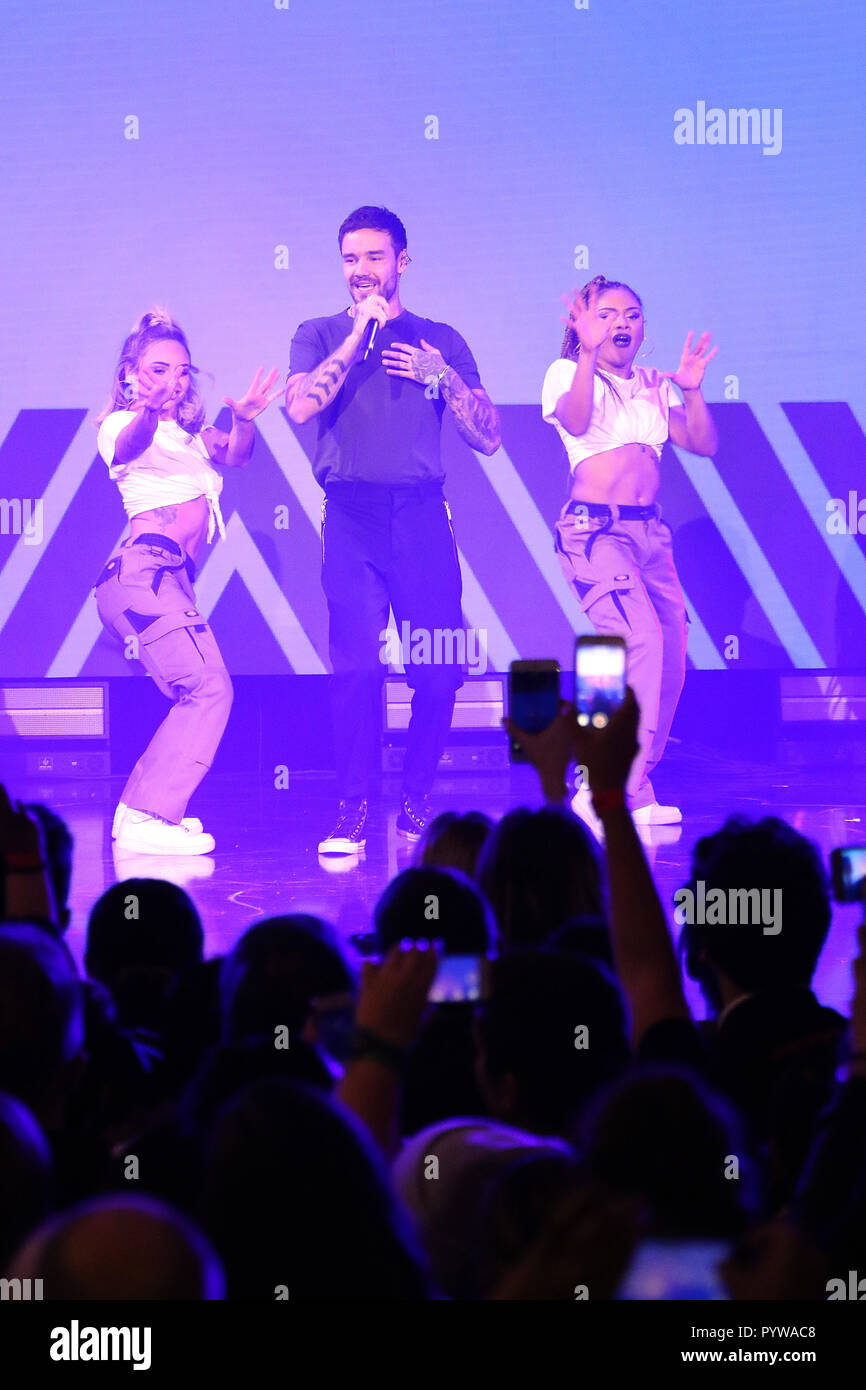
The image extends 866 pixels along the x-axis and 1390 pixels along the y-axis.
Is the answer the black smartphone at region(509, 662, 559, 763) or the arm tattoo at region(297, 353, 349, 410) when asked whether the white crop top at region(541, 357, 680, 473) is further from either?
the black smartphone at region(509, 662, 559, 763)

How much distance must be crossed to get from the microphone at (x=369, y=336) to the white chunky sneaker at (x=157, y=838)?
193 centimetres

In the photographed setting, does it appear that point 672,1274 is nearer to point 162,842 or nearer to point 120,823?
point 162,842

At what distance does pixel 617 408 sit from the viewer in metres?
6.04

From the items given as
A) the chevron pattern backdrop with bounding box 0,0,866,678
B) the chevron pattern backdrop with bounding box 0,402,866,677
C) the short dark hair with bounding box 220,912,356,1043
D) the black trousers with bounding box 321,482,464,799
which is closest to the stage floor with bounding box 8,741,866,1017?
the black trousers with bounding box 321,482,464,799

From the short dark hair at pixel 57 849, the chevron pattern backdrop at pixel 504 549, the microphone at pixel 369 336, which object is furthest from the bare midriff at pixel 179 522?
the short dark hair at pixel 57 849

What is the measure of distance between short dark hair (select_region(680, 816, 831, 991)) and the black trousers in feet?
12.4

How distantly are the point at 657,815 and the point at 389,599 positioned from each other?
4.34 feet

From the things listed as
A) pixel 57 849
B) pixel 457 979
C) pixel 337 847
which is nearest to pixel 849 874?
pixel 457 979

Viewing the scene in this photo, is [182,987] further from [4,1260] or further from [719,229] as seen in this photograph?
[719,229]

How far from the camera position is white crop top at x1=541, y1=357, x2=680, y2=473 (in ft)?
19.7

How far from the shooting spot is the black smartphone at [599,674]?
6.94 feet

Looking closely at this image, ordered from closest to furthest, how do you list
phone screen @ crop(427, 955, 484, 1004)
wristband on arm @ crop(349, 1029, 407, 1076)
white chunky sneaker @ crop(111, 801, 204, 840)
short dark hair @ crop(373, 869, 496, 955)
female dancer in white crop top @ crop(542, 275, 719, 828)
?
wristband on arm @ crop(349, 1029, 407, 1076) < phone screen @ crop(427, 955, 484, 1004) < short dark hair @ crop(373, 869, 496, 955) < white chunky sneaker @ crop(111, 801, 204, 840) < female dancer in white crop top @ crop(542, 275, 719, 828)

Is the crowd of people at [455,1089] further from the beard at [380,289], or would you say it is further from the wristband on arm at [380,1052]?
the beard at [380,289]

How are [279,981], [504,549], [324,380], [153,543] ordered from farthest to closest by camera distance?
1. [504,549]
2. [153,543]
3. [324,380]
4. [279,981]
